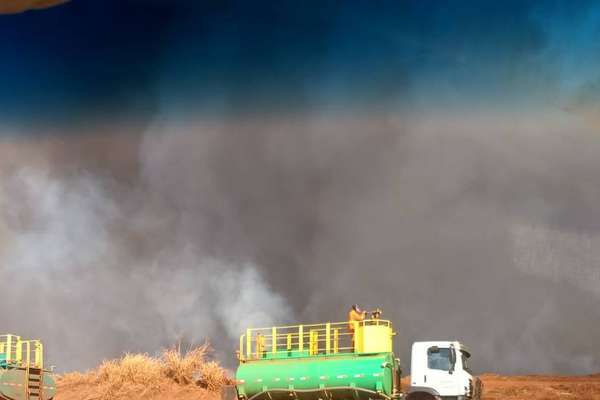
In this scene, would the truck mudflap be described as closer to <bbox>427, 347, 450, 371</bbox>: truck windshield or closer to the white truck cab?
the white truck cab


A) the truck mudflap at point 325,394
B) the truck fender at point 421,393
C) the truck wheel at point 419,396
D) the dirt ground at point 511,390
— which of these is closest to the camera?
the truck mudflap at point 325,394

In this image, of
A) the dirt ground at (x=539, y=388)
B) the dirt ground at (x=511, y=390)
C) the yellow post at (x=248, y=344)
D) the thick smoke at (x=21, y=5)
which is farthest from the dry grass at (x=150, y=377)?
the thick smoke at (x=21, y=5)

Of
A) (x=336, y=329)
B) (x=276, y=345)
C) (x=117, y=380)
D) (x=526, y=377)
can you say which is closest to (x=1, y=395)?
(x=117, y=380)

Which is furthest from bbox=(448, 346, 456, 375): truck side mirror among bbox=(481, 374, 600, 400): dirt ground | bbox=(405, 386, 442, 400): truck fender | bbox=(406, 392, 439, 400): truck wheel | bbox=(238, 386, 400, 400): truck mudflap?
bbox=(481, 374, 600, 400): dirt ground

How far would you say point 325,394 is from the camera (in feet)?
90.7

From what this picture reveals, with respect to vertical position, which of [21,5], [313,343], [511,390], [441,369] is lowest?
[21,5]

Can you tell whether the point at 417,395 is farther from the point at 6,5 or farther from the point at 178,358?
the point at 6,5

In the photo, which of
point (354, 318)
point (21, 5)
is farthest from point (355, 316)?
point (21, 5)

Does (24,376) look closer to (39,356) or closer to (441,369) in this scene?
(39,356)

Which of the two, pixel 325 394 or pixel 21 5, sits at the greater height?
pixel 21 5

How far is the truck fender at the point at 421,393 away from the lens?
2788 centimetres

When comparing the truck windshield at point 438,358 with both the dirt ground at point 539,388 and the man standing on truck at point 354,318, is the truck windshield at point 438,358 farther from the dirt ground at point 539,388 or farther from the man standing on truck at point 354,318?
the dirt ground at point 539,388

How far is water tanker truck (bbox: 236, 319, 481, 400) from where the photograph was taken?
27234 millimetres

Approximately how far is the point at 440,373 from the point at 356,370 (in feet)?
10.2
